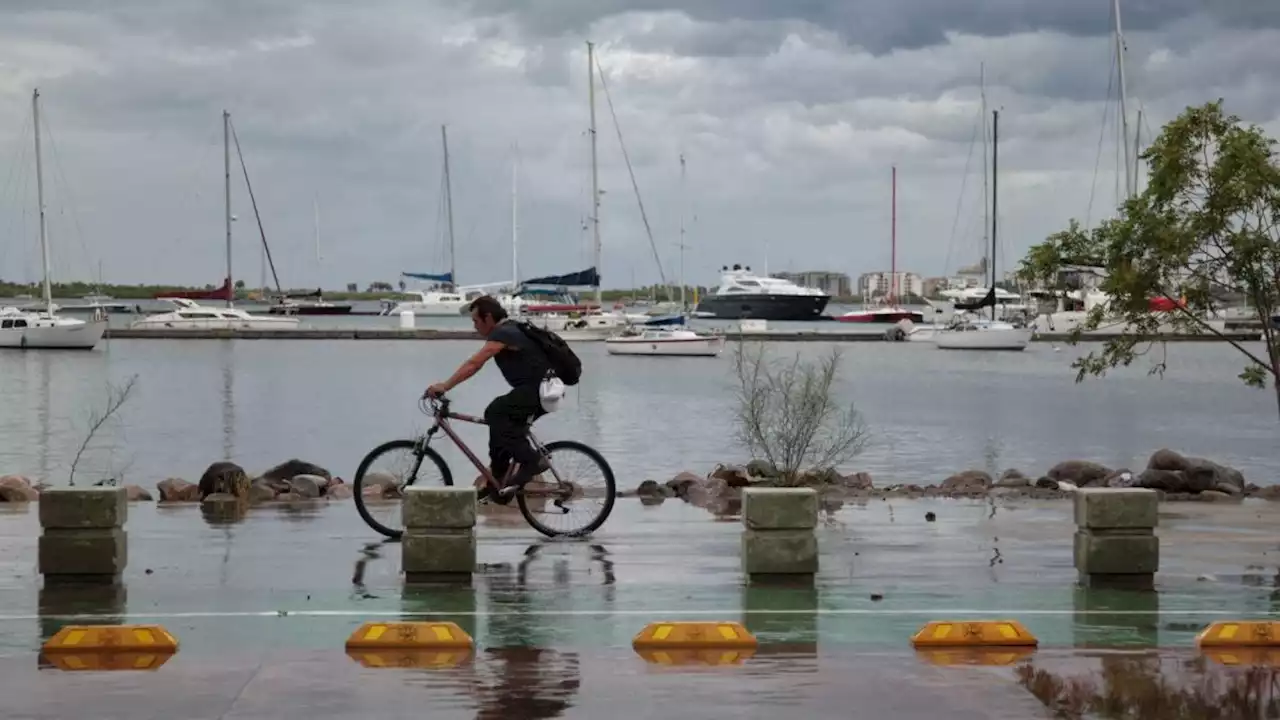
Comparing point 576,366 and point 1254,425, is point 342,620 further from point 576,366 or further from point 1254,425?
point 1254,425

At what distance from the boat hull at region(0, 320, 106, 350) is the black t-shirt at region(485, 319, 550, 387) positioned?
84.7 m

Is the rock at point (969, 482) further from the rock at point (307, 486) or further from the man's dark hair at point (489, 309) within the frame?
the man's dark hair at point (489, 309)

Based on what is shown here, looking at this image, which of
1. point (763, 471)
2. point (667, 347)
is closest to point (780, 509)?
point (763, 471)

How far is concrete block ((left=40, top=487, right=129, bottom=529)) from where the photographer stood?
1166 centimetres

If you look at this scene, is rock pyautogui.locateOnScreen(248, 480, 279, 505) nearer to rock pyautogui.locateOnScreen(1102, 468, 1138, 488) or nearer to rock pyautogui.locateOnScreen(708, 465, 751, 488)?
rock pyautogui.locateOnScreen(708, 465, 751, 488)

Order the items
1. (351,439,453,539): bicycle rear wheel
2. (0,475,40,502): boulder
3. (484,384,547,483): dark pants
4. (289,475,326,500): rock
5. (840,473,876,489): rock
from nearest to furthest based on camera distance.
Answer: (484,384,547,483): dark pants, (351,439,453,539): bicycle rear wheel, (0,475,40,502): boulder, (289,475,326,500): rock, (840,473,876,489): rock

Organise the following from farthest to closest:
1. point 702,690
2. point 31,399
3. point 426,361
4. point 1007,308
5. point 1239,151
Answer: point 1007,308
point 426,361
point 31,399
point 1239,151
point 702,690

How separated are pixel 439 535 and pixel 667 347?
80.6m

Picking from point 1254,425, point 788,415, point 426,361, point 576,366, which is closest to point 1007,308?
point 426,361

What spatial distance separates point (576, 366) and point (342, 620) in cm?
377

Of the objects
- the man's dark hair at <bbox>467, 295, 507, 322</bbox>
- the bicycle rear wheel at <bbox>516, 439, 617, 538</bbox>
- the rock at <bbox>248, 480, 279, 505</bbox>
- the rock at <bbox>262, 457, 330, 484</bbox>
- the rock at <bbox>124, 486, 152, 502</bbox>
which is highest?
the man's dark hair at <bbox>467, 295, 507, 322</bbox>

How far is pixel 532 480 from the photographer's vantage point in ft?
45.0

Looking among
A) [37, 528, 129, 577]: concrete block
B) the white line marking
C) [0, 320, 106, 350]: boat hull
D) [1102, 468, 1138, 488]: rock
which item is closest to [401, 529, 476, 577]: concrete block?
the white line marking

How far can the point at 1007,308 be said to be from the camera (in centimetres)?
12100
